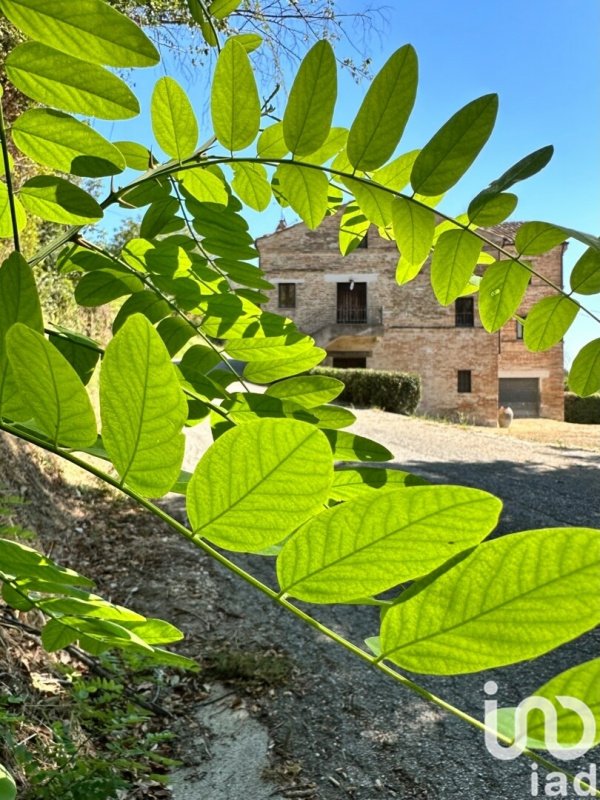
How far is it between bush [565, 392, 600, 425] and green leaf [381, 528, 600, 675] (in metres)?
19.1

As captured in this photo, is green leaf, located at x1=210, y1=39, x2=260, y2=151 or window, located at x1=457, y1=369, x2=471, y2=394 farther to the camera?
window, located at x1=457, y1=369, x2=471, y2=394

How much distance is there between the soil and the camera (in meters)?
2.12

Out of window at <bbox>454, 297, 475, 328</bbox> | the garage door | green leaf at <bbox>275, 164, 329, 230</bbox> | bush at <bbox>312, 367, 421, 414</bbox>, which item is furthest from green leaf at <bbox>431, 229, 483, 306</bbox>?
the garage door

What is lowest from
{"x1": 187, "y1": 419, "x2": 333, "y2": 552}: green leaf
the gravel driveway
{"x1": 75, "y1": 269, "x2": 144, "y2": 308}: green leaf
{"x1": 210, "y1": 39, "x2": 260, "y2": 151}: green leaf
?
the gravel driveway

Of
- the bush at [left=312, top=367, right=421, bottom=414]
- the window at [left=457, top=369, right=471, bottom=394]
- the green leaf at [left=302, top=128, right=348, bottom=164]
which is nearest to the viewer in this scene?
the green leaf at [left=302, top=128, right=348, bottom=164]

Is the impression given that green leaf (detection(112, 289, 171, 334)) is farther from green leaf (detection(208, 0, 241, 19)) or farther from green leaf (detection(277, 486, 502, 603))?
green leaf (detection(277, 486, 502, 603))

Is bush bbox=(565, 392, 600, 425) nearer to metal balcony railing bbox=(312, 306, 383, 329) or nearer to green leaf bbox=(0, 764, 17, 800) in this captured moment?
metal balcony railing bbox=(312, 306, 383, 329)

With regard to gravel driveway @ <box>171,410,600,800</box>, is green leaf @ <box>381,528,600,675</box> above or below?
above

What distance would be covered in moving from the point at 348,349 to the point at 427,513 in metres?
16.6

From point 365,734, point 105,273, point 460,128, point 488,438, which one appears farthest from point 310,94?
point 488,438

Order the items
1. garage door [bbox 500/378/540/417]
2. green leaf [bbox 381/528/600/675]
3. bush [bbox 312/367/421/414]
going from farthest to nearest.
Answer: garage door [bbox 500/378/540/417] → bush [bbox 312/367/421/414] → green leaf [bbox 381/528/600/675]

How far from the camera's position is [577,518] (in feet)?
16.8

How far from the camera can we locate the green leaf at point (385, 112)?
43cm

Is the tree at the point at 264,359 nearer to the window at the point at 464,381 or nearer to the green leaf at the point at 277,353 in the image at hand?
the green leaf at the point at 277,353
